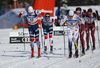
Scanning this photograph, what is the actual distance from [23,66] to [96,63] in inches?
108

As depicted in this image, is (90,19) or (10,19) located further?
(10,19)

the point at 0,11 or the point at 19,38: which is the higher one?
the point at 0,11

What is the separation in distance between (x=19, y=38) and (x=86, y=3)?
50365 millimetres

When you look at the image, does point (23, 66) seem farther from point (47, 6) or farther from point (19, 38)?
point (47, 6)

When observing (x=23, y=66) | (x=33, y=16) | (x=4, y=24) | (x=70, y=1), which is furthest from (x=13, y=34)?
(x=70, y=1)

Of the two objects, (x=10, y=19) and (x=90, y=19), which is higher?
(x=10, y=19)

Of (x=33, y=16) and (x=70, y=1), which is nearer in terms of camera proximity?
(x=33, y=16)

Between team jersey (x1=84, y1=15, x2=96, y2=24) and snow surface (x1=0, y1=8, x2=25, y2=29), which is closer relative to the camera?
team jersey (x1=84, y1=15, x2=96, y2=24)

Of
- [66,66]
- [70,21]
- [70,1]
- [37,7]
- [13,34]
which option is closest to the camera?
[66,66]

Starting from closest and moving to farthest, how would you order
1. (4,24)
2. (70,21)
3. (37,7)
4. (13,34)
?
(70,21) → (13,34) → (37,7) → (4,24)

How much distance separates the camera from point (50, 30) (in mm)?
14547

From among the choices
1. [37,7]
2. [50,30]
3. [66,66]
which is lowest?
[66,66]

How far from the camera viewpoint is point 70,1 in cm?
6538

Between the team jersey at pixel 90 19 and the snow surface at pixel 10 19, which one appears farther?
the snow surface at pixel 10 19
